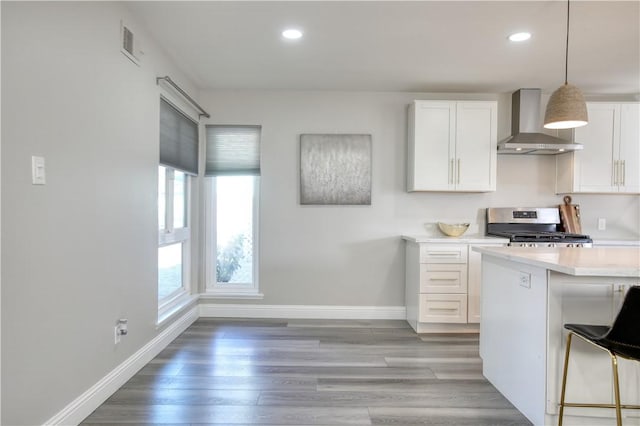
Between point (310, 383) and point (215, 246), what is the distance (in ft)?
6.83

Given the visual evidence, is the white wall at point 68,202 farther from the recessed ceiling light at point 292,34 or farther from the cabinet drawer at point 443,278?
the cabinet drawer at point 443,278

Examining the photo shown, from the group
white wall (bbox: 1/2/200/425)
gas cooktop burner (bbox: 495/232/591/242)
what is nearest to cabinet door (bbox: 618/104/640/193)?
gas cooktop burner (bbox: 495/232/591/242)

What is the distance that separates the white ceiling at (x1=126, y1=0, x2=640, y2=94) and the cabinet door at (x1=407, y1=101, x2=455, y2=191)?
0.92ft

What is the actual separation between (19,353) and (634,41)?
167 inches

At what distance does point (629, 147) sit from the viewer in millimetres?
3701

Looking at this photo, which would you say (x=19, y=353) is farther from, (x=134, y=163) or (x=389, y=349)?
(x=389, y=349)

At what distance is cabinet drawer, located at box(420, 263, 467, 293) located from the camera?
3465mm

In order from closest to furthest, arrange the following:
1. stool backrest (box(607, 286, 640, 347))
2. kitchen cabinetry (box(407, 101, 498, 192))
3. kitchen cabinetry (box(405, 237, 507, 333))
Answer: stool backrest (box(607, 286, 640, 347)) → kitchen cabinetry (box(405, 237, 507, 333)) → kitchen cabinetry (box(407, 101, 498, 192))

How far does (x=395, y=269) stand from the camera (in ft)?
13.0

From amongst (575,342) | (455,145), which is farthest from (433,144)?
(575,342)

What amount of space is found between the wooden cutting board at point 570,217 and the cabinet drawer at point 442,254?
1.34 m

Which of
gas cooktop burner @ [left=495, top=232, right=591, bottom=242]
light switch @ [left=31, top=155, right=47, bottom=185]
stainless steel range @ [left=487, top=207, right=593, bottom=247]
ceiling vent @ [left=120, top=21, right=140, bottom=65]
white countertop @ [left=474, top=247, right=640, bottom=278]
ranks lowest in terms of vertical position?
gas cooktop burner @ [left=495, top=232, right=591, bottom=242]

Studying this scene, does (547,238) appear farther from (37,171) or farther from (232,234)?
(37,171)

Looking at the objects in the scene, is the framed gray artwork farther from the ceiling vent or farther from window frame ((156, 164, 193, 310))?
the ceiling vent
